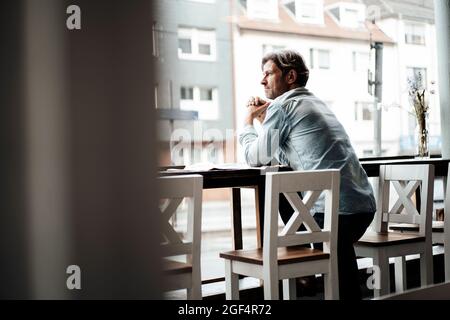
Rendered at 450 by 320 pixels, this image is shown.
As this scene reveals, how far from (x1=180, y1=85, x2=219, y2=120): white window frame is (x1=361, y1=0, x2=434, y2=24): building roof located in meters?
1.65

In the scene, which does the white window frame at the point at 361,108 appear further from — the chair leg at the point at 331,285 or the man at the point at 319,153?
the chair leg at the point at 331,285

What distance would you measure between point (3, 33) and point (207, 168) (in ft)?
3.99

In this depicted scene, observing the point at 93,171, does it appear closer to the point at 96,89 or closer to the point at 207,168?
the point at 96,89

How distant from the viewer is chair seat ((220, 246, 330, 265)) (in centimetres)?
250

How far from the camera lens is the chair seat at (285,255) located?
2.50 meters

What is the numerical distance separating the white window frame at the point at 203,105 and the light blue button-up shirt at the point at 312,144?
858 millimetres

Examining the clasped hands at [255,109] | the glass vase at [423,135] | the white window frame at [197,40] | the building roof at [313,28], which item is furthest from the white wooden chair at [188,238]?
the glass vase at [423,135]

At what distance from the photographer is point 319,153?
9.52ft

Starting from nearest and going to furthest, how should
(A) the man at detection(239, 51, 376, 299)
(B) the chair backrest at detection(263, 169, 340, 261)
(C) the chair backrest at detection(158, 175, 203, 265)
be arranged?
(C) the chair backrest at detection(158, 175, 203, 265) < (B) the chair backrest at detection(263, 169, 340, 261) < (A) the man at detection(239, 51, 376, 299)

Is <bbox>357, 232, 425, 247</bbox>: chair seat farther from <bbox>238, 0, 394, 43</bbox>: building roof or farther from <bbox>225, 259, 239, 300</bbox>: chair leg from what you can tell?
<bbox>238, 0, 394, 43</bbox>: building roof

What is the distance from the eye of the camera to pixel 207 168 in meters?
3.02

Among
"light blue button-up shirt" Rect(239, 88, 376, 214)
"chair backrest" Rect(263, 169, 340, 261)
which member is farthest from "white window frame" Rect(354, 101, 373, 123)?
"chair backrest" Rect(263, 169, 340, 261)

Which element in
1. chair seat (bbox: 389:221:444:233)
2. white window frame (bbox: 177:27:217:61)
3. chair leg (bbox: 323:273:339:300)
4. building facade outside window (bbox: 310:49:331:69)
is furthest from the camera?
building facade outside window (bbox: 310:49:331:69)
